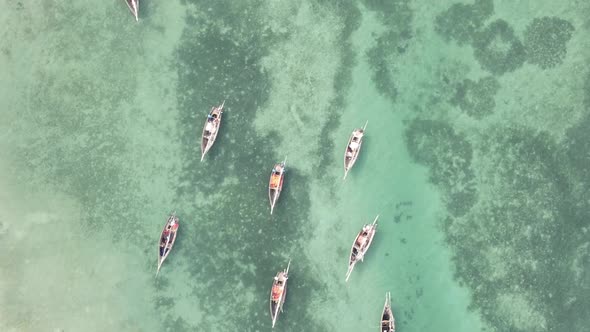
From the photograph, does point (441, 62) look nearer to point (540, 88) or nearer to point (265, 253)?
point (540, 88)

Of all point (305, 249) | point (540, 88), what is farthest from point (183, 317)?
point (540, 88)

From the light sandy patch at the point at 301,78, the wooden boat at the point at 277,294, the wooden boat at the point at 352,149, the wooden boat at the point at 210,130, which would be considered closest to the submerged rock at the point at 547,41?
the wooden boat at the point at 352,149

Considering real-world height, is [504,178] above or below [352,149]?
above

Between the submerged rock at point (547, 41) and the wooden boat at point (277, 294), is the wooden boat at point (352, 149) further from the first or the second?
the submerged rock at point (547, 41)

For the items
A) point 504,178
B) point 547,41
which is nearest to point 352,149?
point 504,178

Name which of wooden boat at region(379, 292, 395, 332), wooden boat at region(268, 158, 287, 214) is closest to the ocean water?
wooden boat at region(379, 292, 395, 332)

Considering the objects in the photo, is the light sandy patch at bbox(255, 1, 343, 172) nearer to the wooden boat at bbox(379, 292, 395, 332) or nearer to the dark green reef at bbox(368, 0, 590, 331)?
the dark green reef at bbox(368, 0, 590, 331)

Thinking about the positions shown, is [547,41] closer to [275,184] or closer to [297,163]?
[297,163]
